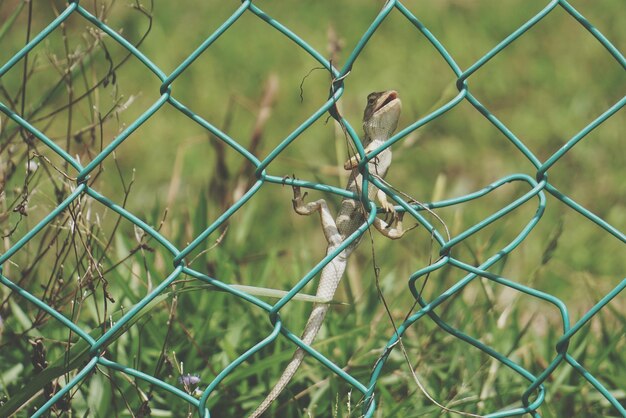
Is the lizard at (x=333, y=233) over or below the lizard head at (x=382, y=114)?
below

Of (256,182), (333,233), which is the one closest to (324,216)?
(333,233)

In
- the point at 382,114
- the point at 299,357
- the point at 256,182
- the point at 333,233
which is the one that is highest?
the point at 382,114

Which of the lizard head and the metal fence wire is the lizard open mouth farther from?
the metal fence wire

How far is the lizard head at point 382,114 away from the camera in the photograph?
2.06 metres

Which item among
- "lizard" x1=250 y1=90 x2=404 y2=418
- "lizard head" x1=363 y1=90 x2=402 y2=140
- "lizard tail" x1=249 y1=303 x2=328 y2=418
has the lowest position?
"lizard tail" x1=249 y1=303 x2=328 y2=418

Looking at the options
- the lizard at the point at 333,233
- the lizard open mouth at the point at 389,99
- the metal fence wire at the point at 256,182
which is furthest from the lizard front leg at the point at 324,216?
the lizard open mouth at the point at 389,99

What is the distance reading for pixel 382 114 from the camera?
207 centimetres

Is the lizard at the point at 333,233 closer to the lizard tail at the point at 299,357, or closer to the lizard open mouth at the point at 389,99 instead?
the lizard tail at the point at 299,357

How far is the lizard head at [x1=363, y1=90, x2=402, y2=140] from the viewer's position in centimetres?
206

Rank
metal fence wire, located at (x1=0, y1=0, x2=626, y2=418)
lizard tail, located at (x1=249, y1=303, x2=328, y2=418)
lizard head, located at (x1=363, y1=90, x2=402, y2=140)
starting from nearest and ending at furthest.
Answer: metal fence wire, located at (x1=0, y1=0, x2=626, y2=418), lizard tail, located at (x1=249, y1=303, x2=328, y2=418), lizard head, located at (x1=363, y1=90, x2=402, y2=140)

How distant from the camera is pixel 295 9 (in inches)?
213

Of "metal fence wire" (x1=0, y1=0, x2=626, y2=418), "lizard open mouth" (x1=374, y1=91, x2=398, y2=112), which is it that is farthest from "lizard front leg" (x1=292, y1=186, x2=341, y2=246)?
"lizard open mouth" (x1=374, y1=91, x2=398, y2=112)

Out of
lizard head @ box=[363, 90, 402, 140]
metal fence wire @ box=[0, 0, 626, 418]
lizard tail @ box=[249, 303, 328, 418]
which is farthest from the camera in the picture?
lizard head @ box=[363, 90, 402, 140]

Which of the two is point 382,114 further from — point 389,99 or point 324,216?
point 324,216
